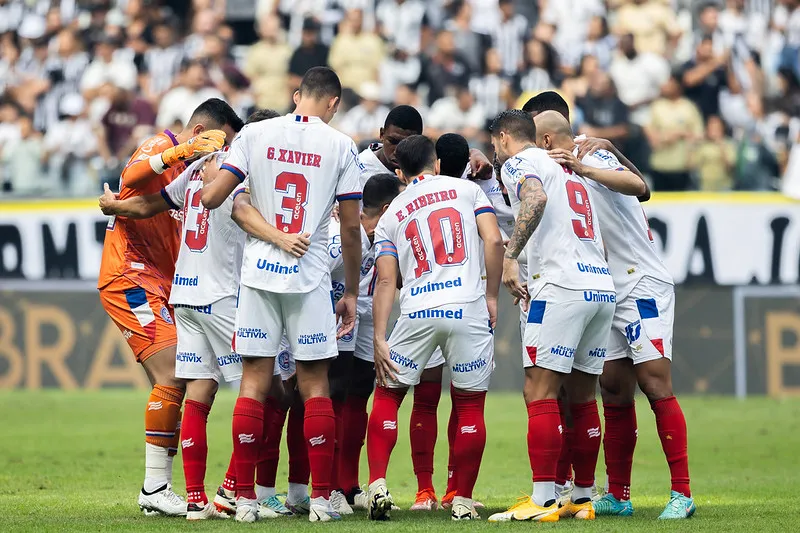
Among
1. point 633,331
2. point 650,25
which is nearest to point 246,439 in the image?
point 633,331

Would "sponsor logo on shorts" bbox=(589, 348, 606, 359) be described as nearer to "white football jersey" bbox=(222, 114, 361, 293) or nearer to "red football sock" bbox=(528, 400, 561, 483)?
"red football sock" bbox=(528, 400, 561, 483)

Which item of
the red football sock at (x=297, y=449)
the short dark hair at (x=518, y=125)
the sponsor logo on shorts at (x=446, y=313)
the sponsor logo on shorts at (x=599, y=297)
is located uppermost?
the short dark hair at (x=518, y=125)

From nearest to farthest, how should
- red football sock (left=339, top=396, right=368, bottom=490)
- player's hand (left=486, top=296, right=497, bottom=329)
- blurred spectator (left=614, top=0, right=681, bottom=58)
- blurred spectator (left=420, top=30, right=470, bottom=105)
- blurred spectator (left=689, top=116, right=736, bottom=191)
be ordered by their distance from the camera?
player's hand (left=486, top=296, right=497, bottom=329) < red football sock (left=339, top=396, right=368, bottom=490) < blurred spectator (left=689, top=116, right=736, bottom=191) < blurred spectator (left=420, top=30, right=470, bottom=105) < blurred spectator (left=614, top=0, right=681, bottom=58)

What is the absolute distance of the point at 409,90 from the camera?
20312mm

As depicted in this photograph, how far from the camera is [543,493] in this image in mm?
7910

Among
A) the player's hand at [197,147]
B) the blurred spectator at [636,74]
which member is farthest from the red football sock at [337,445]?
the blurred spectator at [636,74]

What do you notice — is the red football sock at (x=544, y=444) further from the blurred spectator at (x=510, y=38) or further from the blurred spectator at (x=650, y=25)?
the blurred spectator at (x=650, y=25)

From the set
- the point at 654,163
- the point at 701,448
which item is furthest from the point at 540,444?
the point at 654,163

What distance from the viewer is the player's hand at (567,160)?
8.23 m

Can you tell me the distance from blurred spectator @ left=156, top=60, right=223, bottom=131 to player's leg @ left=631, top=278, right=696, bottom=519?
13126 millimetres

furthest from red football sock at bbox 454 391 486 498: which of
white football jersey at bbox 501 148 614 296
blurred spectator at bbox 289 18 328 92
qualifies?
blurred spectator at bbox 289 18 328 92

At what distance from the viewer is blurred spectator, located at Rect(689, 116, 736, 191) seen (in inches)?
686

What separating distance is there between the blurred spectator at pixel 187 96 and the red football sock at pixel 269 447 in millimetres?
12162

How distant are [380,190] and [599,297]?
2.08 m
